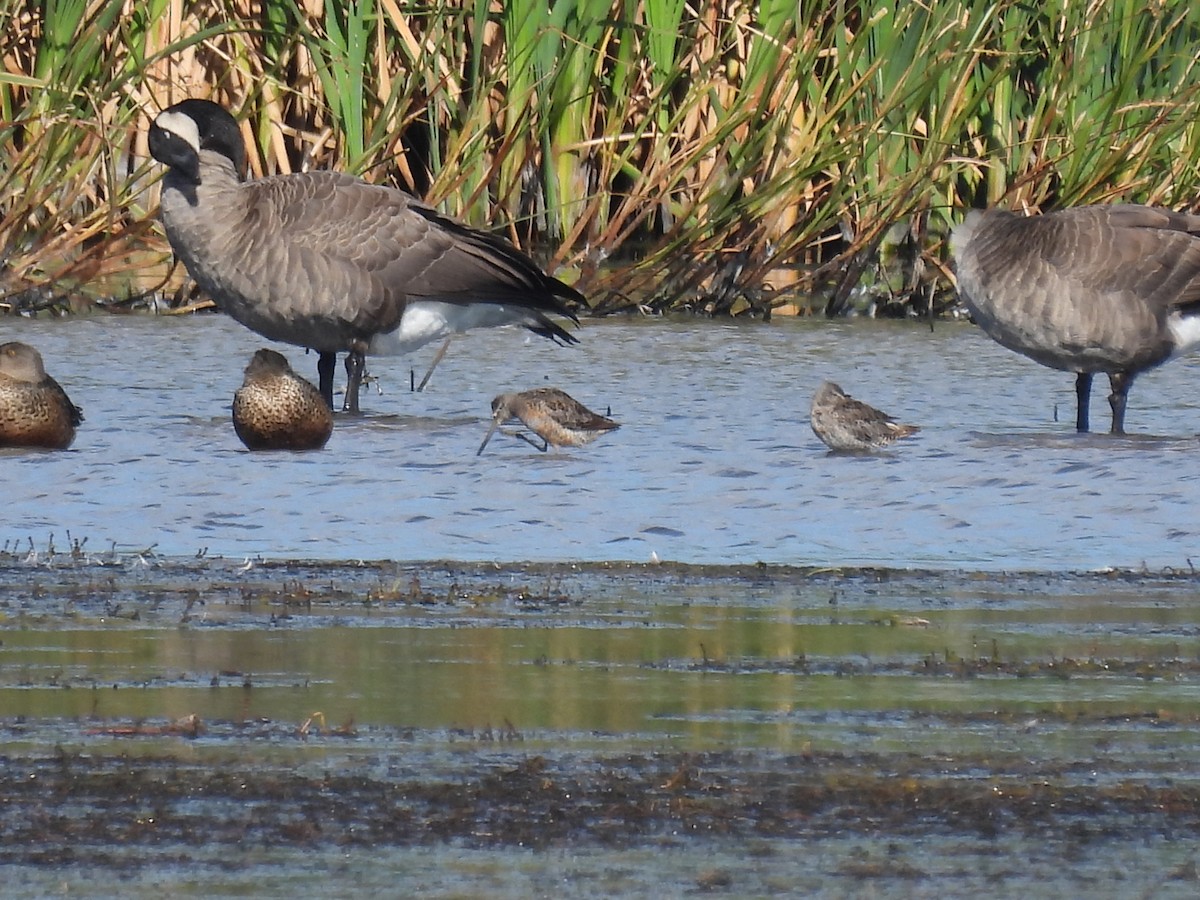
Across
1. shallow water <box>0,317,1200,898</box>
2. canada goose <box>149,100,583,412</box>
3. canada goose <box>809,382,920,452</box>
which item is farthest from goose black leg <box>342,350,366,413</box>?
canada goose <box>809,382,920,452</box>

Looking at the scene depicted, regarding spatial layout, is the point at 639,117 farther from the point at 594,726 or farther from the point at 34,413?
the point at 594,726

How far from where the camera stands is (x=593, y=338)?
1198 centimetres

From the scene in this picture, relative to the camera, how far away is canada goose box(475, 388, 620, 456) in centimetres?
841

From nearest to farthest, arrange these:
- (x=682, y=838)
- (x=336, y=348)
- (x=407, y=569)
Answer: (x=682, y=838) < (x=407, y=569) < (x=336, y=348)

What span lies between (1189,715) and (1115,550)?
2157 mm

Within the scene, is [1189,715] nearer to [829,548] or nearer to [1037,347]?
[829,548]

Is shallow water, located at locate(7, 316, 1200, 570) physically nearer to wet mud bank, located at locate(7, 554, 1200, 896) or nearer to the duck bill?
the duck bill

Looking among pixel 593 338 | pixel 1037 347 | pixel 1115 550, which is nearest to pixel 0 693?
pixel 1115 550

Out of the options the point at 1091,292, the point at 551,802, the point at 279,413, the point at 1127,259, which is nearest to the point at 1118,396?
the point at 1091,292

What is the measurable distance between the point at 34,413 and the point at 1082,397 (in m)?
4.14

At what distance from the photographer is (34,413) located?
323 inches

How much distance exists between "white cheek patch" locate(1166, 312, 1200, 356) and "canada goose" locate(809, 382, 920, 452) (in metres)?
1.74

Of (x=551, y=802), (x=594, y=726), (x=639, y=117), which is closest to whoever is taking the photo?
(x=551, y=802)

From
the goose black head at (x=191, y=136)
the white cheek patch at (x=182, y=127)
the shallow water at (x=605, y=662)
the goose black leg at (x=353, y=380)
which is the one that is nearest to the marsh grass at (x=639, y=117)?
the goose black head at (x=191, y=136)
